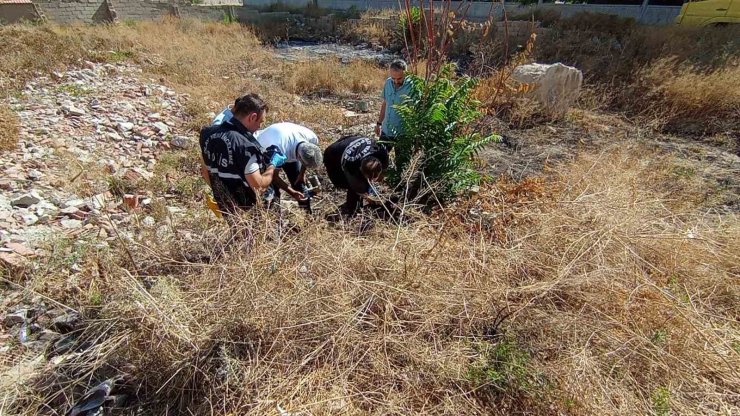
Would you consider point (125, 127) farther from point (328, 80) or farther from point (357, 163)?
point (328, 80)

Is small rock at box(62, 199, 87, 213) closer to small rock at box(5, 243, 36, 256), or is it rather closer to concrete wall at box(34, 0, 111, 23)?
small rock at box(5, 243, 36, 256)

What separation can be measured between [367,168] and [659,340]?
6.15 ft

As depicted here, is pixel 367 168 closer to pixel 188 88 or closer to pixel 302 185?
pixel 302 185

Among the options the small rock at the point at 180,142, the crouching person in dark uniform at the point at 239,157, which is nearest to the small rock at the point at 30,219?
the crouching person in dark uniform at the point at 239,157

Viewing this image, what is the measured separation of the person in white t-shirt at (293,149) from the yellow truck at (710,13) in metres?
11.4

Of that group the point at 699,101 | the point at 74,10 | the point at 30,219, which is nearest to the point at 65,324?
the point at 30,219

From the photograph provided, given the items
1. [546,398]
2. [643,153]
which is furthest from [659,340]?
[643,153]

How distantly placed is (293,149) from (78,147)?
10.3ft

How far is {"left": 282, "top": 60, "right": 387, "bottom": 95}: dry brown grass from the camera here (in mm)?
7379

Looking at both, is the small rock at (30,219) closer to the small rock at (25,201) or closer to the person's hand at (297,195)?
the small rock at (25,201)

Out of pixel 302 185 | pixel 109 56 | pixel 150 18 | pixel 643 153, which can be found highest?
pixel 150 18

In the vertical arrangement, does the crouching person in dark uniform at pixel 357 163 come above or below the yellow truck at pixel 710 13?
below

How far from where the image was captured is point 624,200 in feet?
8.71

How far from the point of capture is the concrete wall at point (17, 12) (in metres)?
12.4
